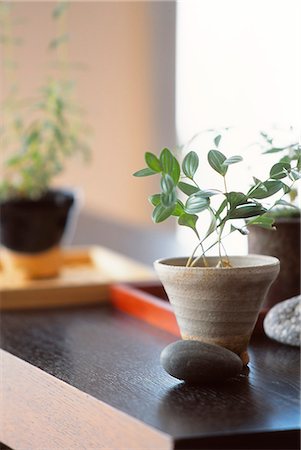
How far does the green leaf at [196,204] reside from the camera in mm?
938

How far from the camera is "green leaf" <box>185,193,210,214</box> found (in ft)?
3.08

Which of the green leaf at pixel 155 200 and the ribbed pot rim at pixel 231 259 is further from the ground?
the green leaf at pixel 155 200

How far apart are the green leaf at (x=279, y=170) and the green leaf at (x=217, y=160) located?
5 centimetres

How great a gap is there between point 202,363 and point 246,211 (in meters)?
0.17

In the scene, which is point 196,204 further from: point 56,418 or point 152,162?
point 56,418

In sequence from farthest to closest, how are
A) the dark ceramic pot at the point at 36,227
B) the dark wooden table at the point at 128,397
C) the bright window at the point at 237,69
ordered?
the bright window at the point at 237,69 → the dark ceramic pot at the point at 36,227 → the dark wooden table at the point at 128,397

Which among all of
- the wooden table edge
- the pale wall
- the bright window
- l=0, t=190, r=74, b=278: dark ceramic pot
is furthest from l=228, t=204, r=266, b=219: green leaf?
the pale wall

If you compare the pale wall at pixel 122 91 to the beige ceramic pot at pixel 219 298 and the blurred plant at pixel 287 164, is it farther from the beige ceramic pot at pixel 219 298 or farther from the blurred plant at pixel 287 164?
the beige ceramic pot at pixel 219 298

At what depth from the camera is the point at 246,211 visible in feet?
3.12

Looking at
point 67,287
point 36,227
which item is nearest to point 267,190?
point 67,287

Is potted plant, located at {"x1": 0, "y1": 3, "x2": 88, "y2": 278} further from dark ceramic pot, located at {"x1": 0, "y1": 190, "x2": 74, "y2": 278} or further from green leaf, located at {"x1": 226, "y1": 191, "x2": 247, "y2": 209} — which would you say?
green leaf, located at {"x1": 226, "y1": 191, "x2": 247, "y2": 209}

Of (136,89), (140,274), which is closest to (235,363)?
(140,274)

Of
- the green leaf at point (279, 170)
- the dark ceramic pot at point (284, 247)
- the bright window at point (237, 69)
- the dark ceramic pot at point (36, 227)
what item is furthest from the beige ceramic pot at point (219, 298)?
the bright window at point (237, 69)

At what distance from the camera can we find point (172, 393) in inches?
35.5
